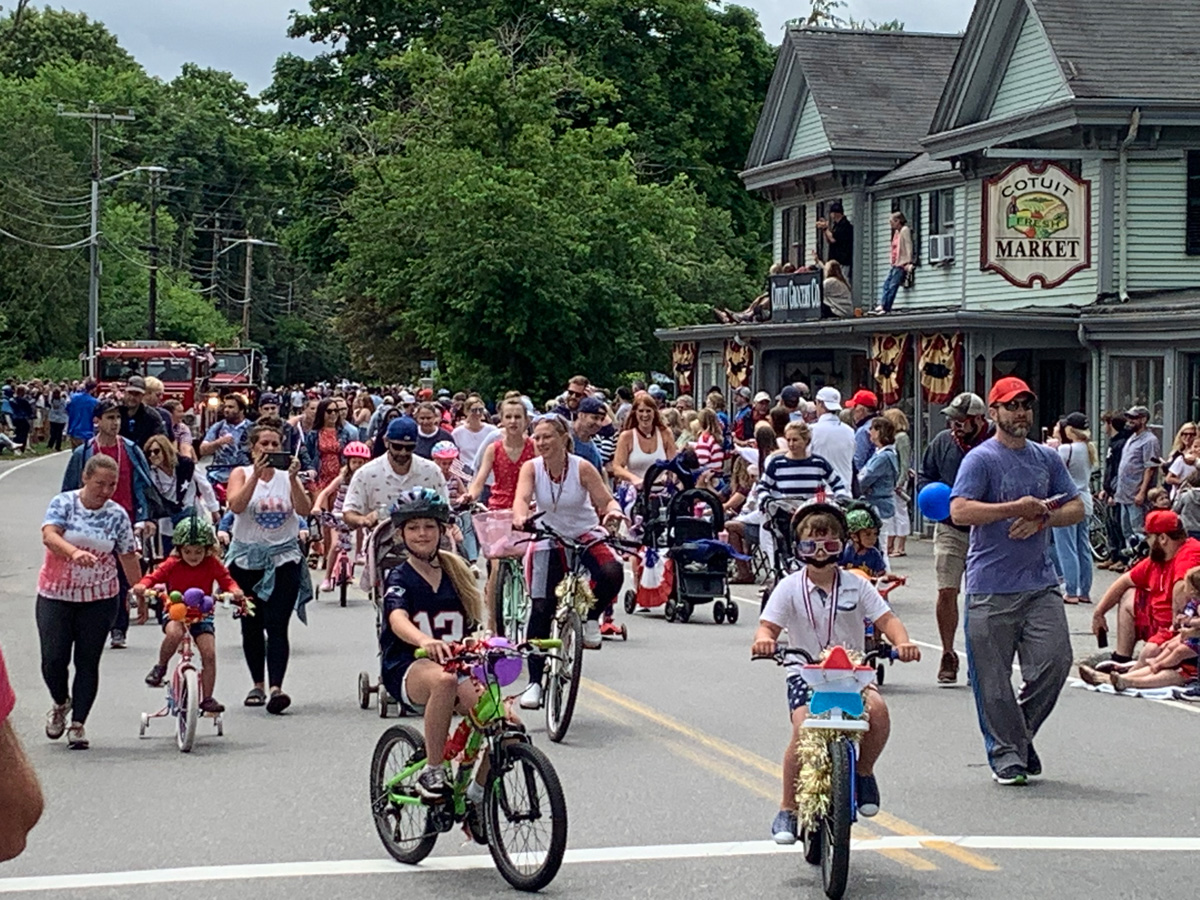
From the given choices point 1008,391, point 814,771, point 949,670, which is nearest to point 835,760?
point 814,771

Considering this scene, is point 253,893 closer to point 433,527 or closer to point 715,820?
point 433,527

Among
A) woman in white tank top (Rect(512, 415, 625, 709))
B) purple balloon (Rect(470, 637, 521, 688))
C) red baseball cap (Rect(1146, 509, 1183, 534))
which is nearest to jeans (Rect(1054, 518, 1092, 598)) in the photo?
red baseball cap (Rect(1146, 509, 1183, 534))

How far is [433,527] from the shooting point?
28.3 feet

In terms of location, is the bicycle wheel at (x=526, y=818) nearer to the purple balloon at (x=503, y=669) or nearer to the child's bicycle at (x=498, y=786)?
the child's bicycle at (x=498, y=786)

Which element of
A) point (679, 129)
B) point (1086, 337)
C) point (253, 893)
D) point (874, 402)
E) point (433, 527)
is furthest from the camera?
point (679, 129)

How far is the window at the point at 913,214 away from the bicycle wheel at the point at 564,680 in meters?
25.8

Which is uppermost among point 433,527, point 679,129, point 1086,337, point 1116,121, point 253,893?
point 679,129

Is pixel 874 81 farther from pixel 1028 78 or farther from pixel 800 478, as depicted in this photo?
pixel 800 478

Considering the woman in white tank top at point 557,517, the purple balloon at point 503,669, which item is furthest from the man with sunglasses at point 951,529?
the purple balloon at point 503,669

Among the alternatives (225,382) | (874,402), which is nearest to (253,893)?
(874,402)

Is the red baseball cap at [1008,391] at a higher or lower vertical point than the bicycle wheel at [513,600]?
higher

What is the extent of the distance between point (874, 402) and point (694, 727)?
38.5 ft

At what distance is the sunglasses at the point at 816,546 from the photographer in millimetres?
8562

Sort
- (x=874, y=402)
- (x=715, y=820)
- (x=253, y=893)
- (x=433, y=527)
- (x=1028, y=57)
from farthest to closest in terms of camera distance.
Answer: (x=1028, y=57) < (x=874, y=402) < (x=715, y=820) < (x=433, y=527) < (x=253, y=893)
